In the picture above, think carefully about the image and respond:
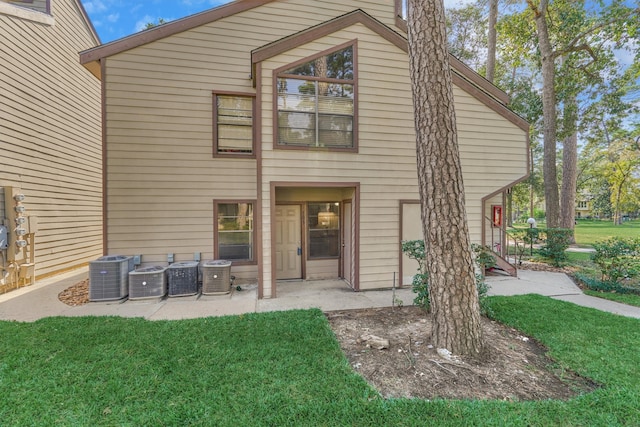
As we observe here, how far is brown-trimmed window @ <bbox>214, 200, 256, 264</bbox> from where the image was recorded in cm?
681

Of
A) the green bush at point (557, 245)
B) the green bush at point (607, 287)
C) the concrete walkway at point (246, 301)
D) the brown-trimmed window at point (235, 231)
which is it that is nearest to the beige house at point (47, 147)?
the concrete walkway at point (246, 301)

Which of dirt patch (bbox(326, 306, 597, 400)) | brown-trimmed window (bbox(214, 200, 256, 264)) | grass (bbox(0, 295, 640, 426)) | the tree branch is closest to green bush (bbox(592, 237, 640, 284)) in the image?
grass (bbox(0, 295, 640, 426))

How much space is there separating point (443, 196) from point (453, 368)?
6.14ft

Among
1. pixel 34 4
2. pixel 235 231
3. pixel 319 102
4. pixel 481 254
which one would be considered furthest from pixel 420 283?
pixel 34 4

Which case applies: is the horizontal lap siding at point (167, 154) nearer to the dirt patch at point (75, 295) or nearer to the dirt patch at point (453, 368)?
the dirt patch at point (75, 295)

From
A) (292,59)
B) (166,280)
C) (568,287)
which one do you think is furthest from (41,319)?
(568,287)

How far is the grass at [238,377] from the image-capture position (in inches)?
90.9

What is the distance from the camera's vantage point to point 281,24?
281 inches

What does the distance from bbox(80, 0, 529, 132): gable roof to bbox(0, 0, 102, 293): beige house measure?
1248 millimetres

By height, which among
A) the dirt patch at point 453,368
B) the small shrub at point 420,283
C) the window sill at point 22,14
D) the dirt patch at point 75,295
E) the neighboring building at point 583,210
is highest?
the window sill at point 22,14

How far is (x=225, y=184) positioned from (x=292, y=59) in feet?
10.4

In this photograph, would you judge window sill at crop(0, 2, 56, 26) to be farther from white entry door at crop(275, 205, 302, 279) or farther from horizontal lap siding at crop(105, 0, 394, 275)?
white entry door at crop(275, 205, 302, 279)

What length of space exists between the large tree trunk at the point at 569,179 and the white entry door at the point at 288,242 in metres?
9.34

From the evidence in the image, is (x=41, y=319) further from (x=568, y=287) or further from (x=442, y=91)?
(x=568, y=287)
